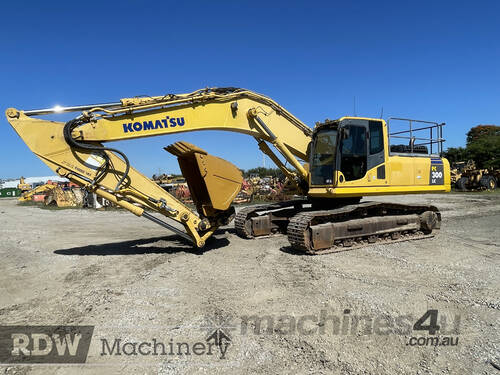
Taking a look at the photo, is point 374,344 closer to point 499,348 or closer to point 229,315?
point 499,348

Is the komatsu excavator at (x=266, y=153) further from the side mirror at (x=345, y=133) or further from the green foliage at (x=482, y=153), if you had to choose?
the green foliage at (x=482, y=153)

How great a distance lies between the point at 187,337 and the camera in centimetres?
350

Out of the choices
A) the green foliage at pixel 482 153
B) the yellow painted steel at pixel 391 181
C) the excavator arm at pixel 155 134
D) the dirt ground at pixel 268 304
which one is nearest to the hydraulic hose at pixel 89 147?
the excavator arm at pixel 155 134

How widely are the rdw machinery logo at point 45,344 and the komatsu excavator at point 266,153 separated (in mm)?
3085

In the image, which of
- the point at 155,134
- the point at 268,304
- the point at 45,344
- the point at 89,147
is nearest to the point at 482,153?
the point at 155,134

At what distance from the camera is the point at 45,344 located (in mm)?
3395

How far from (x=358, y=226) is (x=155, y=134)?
492cm

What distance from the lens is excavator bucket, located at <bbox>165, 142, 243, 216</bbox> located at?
22.5 feet

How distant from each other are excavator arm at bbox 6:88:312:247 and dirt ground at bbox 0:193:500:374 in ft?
3.83

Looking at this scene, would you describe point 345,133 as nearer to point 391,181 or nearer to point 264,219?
point 391,181

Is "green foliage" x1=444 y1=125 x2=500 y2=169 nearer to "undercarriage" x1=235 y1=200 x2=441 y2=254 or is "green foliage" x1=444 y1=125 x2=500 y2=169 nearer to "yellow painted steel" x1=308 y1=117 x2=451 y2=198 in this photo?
"yellow painted steel" x1=308 y1=117 x2=451 y2=198

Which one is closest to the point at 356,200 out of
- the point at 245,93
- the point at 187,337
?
the point at 245,93

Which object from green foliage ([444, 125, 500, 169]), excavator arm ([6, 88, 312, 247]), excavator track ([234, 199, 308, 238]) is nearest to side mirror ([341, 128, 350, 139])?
excavator arm ([6, 88, 312, 247])

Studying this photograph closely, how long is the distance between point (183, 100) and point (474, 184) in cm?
2832
